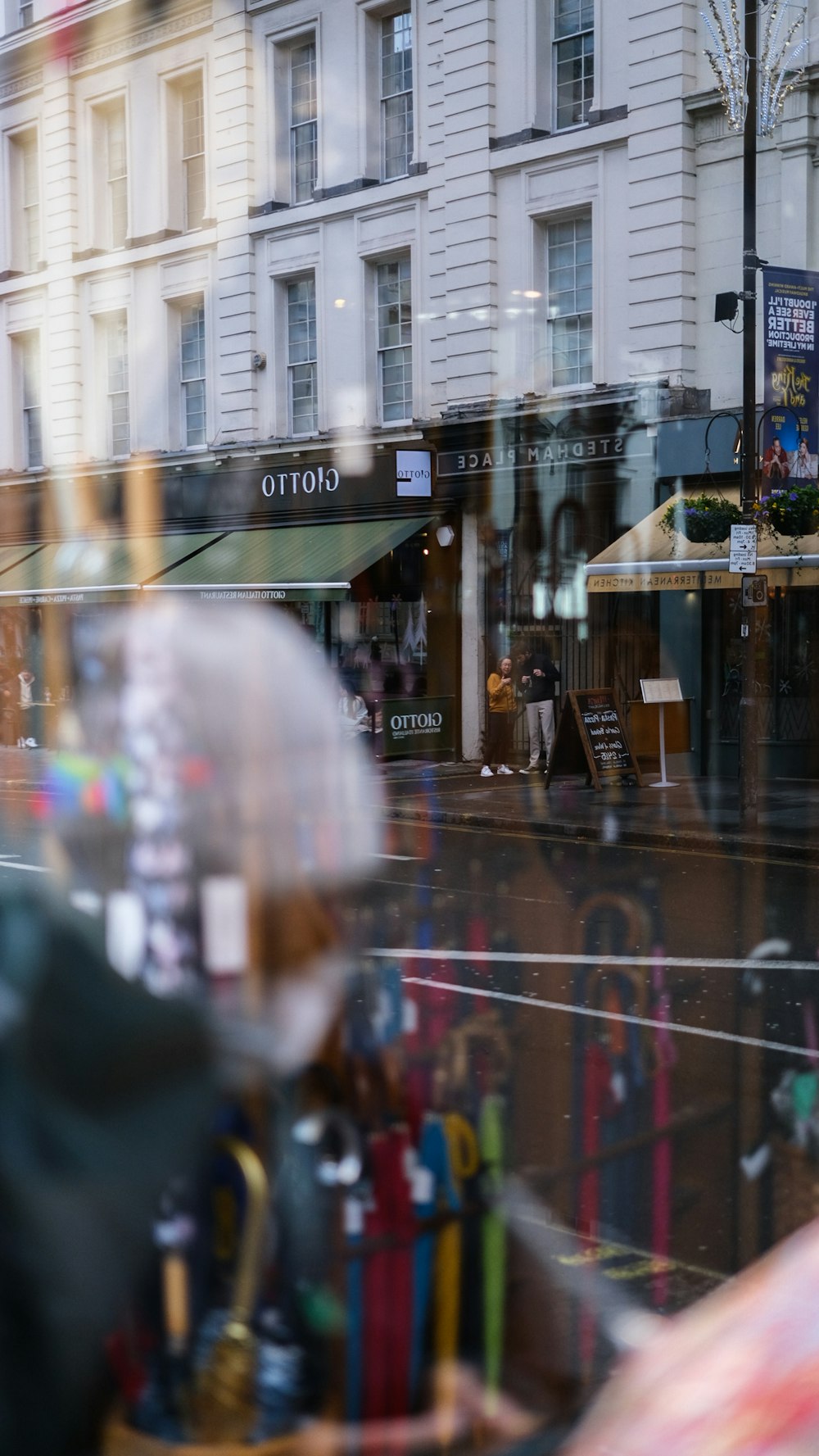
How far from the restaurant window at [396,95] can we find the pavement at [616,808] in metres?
8.96

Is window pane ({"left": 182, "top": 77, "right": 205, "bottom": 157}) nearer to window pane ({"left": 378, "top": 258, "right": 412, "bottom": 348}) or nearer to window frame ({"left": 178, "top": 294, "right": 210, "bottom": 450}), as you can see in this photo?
window frame ({"left": 178, "top": 294, "right": 210, "bottom": 450})

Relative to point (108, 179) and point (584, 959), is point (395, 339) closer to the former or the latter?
point (108, 179)

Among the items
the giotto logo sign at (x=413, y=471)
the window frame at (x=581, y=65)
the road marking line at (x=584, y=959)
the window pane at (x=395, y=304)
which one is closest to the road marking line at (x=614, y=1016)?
the road marking line at (x=584, y=959)

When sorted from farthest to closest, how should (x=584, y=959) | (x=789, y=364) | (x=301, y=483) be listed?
(x=301, y=483), (x=789, y=364), (x=584, y=959)

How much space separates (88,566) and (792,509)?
15990mm

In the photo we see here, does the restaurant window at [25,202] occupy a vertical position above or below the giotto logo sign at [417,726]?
above

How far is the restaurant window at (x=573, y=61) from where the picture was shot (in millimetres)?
19453

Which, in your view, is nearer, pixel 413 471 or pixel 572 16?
pixel 572 16

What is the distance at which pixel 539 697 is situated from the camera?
19641 millimetres

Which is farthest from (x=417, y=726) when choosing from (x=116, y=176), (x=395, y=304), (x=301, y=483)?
(x=116, y=176)

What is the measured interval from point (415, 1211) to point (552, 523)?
691 inches

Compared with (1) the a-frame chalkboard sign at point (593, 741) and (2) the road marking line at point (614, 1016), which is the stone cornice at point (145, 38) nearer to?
(1) the a-frame chalkboard sign at point (593, 741)

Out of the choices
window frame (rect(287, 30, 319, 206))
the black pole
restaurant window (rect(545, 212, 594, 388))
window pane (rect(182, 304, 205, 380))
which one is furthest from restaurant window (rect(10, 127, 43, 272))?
the black pole

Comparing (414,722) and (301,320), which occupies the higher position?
(301,320)
